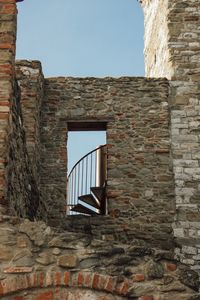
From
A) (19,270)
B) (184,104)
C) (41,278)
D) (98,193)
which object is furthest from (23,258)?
(184,104)

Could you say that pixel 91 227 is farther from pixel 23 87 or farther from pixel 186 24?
pixel 186 24

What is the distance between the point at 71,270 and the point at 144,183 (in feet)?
16.4

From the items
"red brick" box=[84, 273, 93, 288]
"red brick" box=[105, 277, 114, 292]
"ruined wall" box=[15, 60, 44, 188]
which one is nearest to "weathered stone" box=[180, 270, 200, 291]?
"red brick" box=[105, 277, 114, 292]

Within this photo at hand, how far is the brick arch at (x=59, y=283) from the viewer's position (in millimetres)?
4711

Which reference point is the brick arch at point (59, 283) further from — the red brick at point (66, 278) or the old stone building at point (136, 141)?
the old stone building at point (136, 141)

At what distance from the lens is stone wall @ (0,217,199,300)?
4.75 metres

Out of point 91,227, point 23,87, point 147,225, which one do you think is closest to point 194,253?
point 147,225

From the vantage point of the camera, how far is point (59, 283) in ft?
15.6

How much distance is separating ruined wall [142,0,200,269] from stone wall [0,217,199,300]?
4.35 meters

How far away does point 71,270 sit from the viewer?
4.81m

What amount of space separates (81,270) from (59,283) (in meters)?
0.22

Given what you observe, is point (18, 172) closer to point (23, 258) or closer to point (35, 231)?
point (35, 231)

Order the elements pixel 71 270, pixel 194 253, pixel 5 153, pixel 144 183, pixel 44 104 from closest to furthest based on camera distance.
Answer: pixel 71 270 → pixel 5 153 → pixel 194 253 → pixel 144 183 → pixel 44 104

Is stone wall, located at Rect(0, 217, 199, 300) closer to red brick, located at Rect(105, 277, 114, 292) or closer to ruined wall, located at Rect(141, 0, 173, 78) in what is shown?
red brick, located at Rect(105, 277, 114, 292)
